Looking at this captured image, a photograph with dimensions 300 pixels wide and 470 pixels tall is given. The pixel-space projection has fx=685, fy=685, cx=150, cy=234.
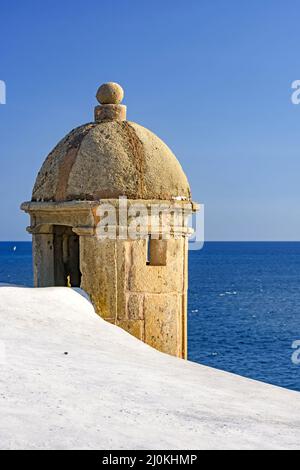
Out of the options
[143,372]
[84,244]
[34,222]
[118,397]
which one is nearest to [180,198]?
[84,244]

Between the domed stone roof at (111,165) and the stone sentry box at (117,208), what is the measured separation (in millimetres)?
10

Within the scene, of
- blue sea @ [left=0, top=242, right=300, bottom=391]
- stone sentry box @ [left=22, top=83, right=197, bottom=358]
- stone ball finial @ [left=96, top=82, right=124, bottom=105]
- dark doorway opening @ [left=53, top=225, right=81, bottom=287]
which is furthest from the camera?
blue sea @ [left=0, top=242, right=300, bottom=391]

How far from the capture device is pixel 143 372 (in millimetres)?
4867

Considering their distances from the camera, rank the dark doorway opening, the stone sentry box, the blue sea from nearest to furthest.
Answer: the stone sentry box, the dark doorway opening, the blue sea

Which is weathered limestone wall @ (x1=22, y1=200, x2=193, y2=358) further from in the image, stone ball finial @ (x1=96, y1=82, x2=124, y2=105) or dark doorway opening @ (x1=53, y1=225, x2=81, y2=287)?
stone ball finial @ (x1=96, y1=82, x2=124, y2=105)

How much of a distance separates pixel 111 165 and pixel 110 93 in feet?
3.26

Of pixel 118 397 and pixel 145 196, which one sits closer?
pixel 118 397

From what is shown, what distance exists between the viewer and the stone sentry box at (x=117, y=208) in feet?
23.2

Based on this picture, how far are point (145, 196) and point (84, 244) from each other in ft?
2.66

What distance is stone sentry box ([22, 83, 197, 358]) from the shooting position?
706 cm

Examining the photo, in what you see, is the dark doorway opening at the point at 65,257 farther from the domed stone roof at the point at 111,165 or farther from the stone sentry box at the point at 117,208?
the domed stone roof at the point at 111,165

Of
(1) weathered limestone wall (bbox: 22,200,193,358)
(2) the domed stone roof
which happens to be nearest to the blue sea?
(1) weathered limestone wall (bbox: 22,200,193,358)

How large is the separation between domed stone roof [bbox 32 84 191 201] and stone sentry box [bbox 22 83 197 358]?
0.03 feet
